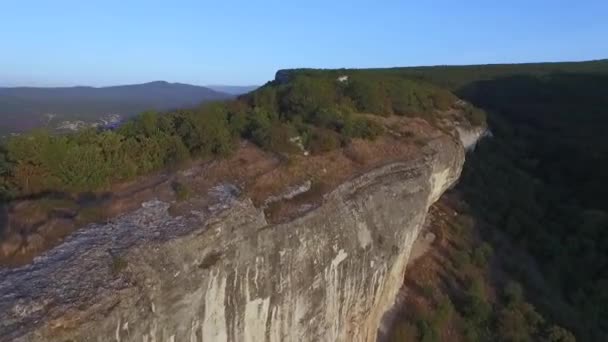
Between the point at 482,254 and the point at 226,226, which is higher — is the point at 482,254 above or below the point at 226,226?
below

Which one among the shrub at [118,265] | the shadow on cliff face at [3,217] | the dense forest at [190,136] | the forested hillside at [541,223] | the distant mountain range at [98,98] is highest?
the dense forest at [190,136]

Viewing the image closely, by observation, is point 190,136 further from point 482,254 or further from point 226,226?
point 482,254

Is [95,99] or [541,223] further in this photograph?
[95,99]

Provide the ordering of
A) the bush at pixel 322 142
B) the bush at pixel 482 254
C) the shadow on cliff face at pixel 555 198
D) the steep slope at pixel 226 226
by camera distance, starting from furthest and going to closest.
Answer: the shadow on cliff face at pixel 555 198, the bush at pixel 482 254, the bush at pixel 322 142, the steep slope at pixel 226 226

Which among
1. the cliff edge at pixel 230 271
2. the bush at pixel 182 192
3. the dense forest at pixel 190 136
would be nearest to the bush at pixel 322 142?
the dense forest at pixel 190 136

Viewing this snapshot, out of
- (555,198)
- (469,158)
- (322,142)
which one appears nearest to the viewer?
(322,142)

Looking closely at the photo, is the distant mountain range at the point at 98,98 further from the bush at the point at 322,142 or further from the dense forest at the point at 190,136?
the bush at the point at 322,142

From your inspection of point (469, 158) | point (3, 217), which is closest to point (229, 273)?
point (3, 217)
